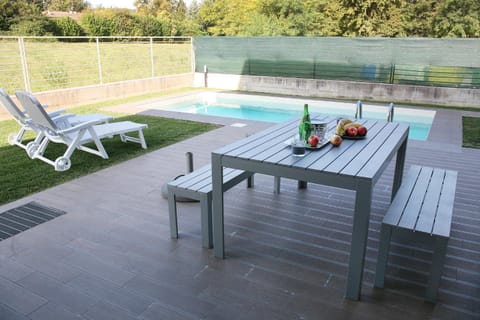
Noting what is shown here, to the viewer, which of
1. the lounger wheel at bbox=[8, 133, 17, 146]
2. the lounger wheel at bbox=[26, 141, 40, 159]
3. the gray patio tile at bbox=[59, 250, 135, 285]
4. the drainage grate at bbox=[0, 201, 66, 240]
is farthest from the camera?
the lounger wheel at bbox=[8, 133, 17, 146]

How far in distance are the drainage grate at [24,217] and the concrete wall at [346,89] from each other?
915 centimetres

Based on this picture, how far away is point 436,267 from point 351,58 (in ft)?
32.0

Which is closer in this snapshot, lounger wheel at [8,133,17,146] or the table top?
the table top

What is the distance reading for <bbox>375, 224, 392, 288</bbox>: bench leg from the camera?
229 centimetres

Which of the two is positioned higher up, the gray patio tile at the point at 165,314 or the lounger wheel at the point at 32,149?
the lounger wheel at the point at 32,149

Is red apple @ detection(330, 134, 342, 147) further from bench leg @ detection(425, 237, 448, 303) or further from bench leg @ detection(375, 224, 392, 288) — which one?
bench leg @ detection(425, 237, 448, 303)

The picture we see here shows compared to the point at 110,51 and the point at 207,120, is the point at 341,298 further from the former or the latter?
the point at 110,51

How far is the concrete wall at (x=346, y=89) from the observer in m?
9.82

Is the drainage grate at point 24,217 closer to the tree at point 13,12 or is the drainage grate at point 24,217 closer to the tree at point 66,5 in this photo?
the tree at point 13,12

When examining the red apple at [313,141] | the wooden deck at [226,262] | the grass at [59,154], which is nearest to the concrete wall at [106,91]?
the grass at [59,154]

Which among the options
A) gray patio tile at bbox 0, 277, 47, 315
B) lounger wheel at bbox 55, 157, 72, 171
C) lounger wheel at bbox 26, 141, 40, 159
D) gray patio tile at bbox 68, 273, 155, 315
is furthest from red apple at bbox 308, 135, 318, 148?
lounger wheel at bbox 26, 141, 40, 159

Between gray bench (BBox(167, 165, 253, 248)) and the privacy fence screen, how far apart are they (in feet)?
29.2

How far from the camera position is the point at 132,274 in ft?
8.28

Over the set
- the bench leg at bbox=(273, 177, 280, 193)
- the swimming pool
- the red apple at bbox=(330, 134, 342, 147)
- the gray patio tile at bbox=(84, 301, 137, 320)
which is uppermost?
the red apple at bbox=(330, 134, 342, 147)
